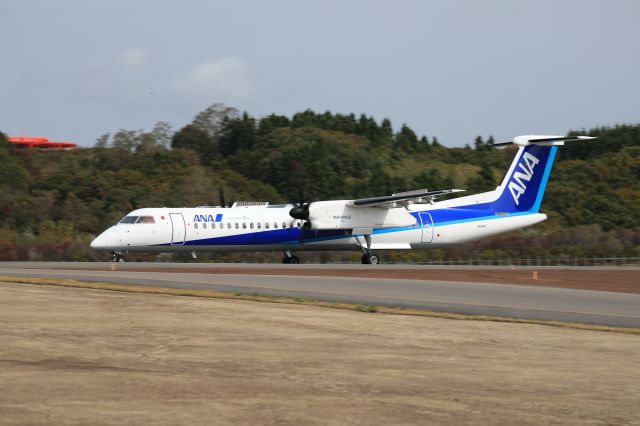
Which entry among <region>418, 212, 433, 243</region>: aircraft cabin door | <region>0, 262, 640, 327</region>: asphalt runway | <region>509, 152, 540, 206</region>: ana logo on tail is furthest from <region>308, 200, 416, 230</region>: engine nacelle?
<region>0, 262, 640, 327</region>: asphalt runway

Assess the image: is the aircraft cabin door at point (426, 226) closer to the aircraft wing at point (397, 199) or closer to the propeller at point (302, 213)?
the aircraft wing at point (397, 199)

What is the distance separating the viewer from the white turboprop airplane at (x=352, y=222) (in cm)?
3198

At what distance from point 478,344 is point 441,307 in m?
4.45

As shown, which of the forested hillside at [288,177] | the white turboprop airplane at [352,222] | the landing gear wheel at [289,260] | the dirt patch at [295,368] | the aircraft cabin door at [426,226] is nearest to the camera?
the dirt patch at [295,368]

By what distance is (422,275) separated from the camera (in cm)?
2702

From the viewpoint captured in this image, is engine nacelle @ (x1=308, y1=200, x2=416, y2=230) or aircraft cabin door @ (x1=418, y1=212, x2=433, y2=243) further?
aircraft cabin door @ (x1=418, y1=212, x2=433, y2=243)

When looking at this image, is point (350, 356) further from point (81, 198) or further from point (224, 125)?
point (224, 125)

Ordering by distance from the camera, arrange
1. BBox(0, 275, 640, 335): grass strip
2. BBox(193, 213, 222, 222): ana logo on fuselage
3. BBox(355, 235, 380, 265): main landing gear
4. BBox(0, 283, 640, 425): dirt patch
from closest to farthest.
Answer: BBox(0, 283, 640, 425): dirt patch, BBox(0, 275, 640, 335): grass strip, BBox(193, 213, 222, 222): ana logo on fuselage, BBox(355, 235, 380, 265): main landing gear

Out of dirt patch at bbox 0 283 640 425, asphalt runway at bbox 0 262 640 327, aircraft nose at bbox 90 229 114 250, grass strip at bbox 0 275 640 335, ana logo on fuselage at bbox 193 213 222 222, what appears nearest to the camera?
dirt patch at bbox 0 283 640 425

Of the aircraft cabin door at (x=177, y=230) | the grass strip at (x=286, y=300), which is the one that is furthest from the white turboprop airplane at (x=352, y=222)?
the grass strip at (x=286, y=300)

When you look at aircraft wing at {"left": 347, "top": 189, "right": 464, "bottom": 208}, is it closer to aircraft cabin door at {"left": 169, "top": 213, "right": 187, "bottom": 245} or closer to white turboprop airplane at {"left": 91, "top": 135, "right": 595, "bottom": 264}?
white turboprop airplane at {"left": 91, "top": 135, "right": 595, "bottom": 264}

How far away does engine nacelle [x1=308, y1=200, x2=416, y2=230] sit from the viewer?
111 feet

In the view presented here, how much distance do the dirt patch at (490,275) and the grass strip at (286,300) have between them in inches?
201

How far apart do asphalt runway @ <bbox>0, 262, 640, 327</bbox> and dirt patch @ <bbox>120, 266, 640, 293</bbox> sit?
3.58ft
